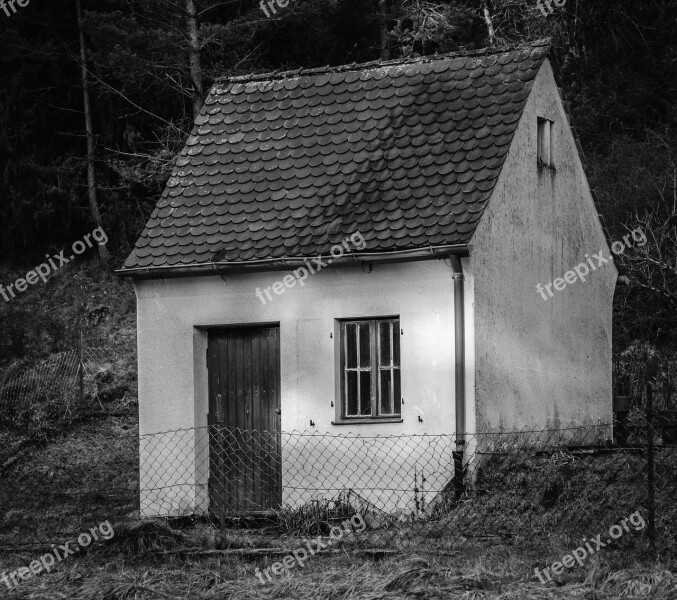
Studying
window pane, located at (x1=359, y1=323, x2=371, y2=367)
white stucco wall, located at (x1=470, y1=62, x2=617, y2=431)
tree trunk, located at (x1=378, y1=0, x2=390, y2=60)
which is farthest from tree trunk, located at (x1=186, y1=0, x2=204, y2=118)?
window pane, located at (x1=359, y1=323, x2=371, y2=367)

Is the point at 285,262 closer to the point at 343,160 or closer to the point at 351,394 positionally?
the point at 351,394

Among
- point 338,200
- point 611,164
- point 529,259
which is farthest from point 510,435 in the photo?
point 611,164

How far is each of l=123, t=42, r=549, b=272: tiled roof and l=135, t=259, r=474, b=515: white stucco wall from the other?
506 millimetres

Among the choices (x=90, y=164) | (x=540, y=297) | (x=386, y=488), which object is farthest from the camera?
(x=90, y=164)

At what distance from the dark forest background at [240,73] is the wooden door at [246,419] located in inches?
365

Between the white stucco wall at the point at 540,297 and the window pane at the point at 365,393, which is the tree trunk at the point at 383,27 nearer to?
the white stucco wall at the point at 540,297

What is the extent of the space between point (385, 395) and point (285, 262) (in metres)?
2.16

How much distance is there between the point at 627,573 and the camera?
1074 cm

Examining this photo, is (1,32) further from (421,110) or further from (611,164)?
(421,110)

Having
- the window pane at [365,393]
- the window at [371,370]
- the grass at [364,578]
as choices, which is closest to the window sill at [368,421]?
the window at [371,370]

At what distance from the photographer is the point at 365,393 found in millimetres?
17016

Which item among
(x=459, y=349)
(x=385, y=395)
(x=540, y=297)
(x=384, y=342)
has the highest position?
(x=540, y=297)

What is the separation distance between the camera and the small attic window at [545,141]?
19025mm

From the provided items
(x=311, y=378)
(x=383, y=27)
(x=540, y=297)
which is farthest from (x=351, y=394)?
(x=383, y=27)
